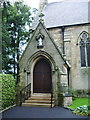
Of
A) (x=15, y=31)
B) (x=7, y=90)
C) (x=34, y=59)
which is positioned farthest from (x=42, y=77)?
(x=15, y=31)

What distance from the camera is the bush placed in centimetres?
1048

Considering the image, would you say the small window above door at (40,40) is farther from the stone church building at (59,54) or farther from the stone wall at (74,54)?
the stone wall at (74,54)

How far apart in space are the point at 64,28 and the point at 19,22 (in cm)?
839

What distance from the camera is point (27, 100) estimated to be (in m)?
12.3

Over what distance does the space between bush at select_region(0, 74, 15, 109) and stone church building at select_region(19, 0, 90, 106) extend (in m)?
1.53

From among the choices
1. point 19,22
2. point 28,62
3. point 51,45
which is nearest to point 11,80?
point 28,62

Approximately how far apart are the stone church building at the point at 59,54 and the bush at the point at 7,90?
1532mm

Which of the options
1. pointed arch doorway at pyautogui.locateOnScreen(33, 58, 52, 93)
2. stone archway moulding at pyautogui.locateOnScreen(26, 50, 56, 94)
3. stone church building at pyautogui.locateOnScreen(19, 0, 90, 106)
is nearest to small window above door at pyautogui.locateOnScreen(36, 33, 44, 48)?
stone church building at pyautogui.locateOnScreen(19, 0, 90, 106)

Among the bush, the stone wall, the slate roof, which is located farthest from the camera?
the slate roof

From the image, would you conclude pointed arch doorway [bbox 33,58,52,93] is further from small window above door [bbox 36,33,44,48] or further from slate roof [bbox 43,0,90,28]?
slate roof [bbox 43,0,90,28]

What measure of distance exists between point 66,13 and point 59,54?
26.5ft

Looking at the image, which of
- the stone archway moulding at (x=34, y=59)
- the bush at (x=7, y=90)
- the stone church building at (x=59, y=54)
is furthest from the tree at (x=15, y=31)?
the bush at (x=7, y=90)

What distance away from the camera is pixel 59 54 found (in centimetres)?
1271

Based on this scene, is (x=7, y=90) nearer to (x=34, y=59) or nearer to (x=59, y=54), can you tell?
(x=34, y=59)
